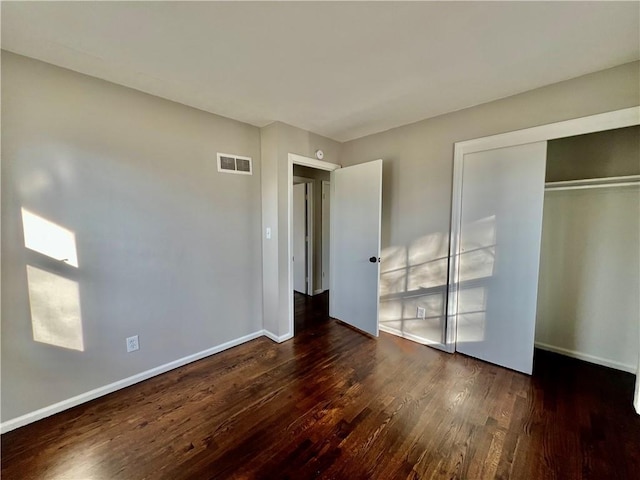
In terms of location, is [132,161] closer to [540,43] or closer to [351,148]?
[351,148]

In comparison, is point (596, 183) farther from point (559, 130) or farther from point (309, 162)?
point (309, 162)

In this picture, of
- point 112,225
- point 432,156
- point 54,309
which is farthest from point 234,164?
point 432,156

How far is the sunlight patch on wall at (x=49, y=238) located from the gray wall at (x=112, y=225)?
0.03 m

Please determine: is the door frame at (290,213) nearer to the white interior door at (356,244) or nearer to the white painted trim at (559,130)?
the white interior door at (356,244)

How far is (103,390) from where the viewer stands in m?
2.01

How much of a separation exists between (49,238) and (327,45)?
2.25 meters

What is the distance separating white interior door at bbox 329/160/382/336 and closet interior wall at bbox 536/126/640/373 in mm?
1682

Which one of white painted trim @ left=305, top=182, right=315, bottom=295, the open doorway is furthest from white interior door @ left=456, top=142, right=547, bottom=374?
white painted trim @ left=305, top=182, right=315, bottom=295

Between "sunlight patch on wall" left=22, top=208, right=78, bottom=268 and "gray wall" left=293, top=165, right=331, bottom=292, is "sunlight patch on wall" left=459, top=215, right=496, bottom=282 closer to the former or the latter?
"gray wall" left=293, top=165, right=331, bottom=292

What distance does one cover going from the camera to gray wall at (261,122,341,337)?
277 cm

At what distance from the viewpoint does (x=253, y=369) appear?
7.79ft

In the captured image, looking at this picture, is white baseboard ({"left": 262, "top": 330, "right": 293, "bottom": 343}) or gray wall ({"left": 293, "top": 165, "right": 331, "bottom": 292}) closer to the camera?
white baseboard ({"left": 262, "top": 330, "right": 293, "bottom": 343})

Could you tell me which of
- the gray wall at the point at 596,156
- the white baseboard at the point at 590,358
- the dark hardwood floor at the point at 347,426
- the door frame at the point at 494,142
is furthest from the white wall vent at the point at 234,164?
the white baseboard at the point at 590,358

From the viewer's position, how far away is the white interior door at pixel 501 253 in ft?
7.07
